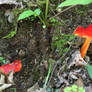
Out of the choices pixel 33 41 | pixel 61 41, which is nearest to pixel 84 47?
pixel 61 41

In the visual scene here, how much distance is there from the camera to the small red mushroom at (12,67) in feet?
6.68

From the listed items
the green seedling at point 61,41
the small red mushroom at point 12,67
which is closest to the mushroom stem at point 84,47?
the green seedling at point 61,41

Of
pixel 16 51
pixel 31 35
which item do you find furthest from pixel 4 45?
pixel 31 35

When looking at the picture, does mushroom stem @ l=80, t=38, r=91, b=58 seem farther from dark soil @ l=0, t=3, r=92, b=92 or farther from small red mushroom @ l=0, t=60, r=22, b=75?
small red mushroom @ l=0, t=60, r=22, b=75

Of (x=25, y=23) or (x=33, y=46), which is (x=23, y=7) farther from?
(x=33, y=46)

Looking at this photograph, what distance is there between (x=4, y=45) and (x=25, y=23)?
0.48 meters

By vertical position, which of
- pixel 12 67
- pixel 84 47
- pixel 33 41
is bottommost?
pixel 12 67

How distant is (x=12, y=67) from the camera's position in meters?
2.10

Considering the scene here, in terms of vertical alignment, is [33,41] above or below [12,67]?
above

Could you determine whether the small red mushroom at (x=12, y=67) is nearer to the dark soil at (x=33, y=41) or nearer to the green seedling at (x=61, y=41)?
the dark soil at (x=33, y=41)

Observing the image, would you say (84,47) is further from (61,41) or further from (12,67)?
(12,67)

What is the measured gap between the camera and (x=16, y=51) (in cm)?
234

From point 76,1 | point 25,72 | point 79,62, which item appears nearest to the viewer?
point 76,1

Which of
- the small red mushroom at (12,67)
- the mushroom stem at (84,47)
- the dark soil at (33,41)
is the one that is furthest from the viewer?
the dark soil at (33,41)
